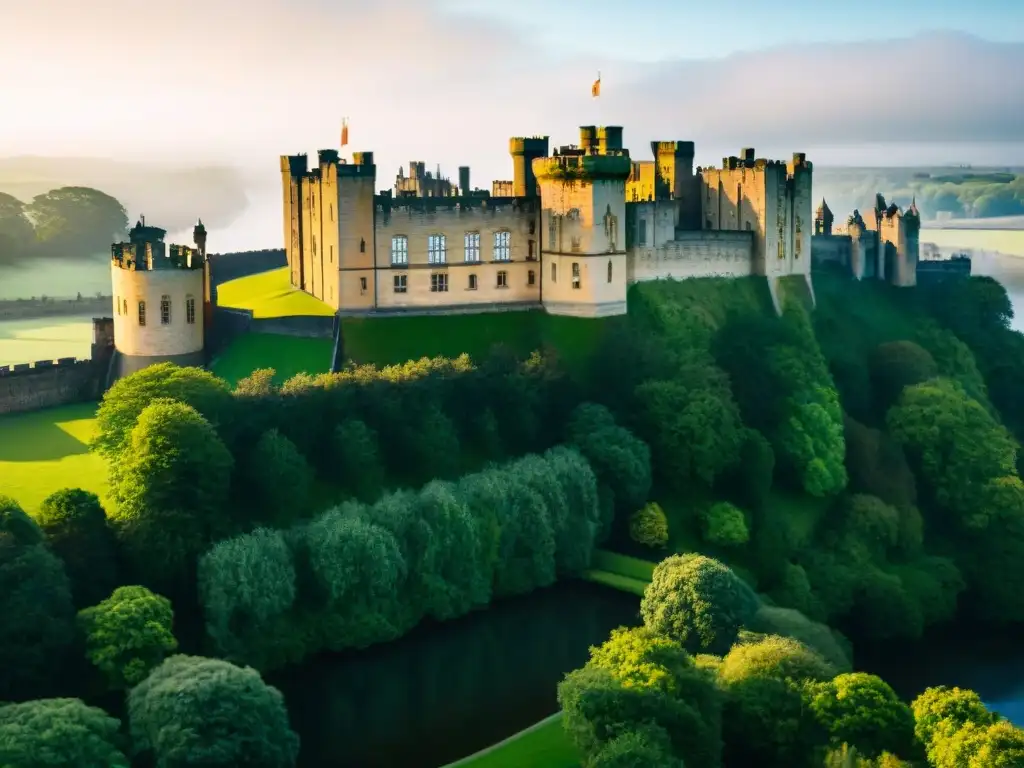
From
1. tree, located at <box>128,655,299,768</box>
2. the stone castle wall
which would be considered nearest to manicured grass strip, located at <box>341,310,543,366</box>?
the stone castle wall

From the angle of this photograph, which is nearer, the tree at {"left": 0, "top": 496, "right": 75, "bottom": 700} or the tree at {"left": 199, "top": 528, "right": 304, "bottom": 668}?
the tree at {"left": 0, "top": 496, "right": 75, "bottom": 700}

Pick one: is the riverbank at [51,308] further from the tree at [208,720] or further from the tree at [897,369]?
the tree at [208,720]

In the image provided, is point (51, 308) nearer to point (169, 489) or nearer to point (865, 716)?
point (169, 489)

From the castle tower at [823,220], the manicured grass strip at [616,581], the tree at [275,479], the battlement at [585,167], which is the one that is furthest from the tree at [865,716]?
the castle tower at [823,220]

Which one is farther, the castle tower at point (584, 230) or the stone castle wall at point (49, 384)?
the castle tower at point (584, 230)

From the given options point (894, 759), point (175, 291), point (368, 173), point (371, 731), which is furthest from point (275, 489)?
point (894, 759)

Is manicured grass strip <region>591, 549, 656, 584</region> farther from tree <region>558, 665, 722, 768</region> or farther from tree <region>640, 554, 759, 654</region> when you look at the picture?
tree <region>558, 665, 722, 768</region>
